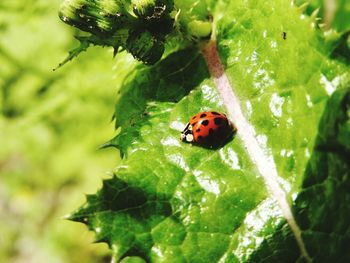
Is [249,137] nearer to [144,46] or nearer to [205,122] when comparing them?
[205,122]

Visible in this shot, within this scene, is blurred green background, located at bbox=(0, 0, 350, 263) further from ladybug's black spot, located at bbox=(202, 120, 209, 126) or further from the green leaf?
ladybug's black spot, located at bbox=(202, 120, 209, 126)

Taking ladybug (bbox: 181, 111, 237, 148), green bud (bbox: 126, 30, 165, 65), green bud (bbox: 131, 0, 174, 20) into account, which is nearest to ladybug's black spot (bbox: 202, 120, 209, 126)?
ladybug (bbox: 181, 111, 237, 148)

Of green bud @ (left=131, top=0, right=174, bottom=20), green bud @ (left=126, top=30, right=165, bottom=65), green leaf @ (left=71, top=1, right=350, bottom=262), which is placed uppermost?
green bud @ (left=131, top=0, right=174, bottom=20)

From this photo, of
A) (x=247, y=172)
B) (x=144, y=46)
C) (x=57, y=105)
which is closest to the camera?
(x=247, y=172)

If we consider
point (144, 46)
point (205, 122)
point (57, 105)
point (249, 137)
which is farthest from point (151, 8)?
point (57, 105)

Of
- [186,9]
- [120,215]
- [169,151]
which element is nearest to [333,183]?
[169,151]
